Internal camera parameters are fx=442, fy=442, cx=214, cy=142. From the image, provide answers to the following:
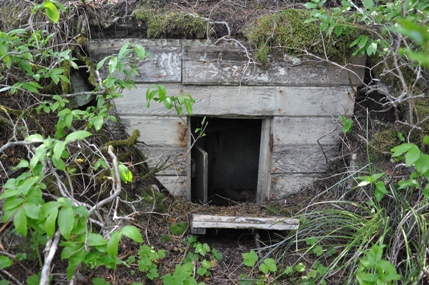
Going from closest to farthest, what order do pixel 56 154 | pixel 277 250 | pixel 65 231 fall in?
pixel 65 231 < pixel 56 154 < pixel 277 250

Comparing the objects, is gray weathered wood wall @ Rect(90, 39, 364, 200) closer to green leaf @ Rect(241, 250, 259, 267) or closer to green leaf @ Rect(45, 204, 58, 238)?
green leaf @ Rect(241, 250, 259, 267)

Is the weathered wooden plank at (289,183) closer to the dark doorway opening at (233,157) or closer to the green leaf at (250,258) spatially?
the green leaf at (250,258)

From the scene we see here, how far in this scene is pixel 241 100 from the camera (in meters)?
3.82

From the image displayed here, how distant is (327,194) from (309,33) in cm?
141

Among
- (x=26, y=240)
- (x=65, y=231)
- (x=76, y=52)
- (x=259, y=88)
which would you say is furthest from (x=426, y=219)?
(x=76, y=52)

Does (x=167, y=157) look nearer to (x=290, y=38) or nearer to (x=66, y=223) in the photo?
(x=290, y=38)

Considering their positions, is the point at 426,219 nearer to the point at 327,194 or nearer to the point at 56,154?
the point at 327,194

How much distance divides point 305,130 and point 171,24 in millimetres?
1485

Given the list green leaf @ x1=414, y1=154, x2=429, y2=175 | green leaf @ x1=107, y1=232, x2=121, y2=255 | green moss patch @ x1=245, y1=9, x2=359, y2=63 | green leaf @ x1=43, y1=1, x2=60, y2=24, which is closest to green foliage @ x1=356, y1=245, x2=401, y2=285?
green leaf @ x1=414, y1=154, x2=429, y2=175

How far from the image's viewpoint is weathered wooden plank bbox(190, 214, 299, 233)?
3.49m

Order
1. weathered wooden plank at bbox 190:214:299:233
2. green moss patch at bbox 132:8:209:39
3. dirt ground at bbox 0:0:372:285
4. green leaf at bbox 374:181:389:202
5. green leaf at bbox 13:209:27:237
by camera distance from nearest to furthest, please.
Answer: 1. green leaf at bbox 13:209:27:237
2. green leaf at bbox 374:181:389:202
3. dirt ground at bbox 0:0:372:285
4. weathered wooden plank at bbox 190:214:299:233
5. green moss patch at bbox 132:8:209:39

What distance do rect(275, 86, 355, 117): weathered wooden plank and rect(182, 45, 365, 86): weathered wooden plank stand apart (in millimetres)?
57

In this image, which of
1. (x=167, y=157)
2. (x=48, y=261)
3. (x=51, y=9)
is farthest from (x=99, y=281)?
(x=51, y=9)

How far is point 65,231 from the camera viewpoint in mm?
1782
